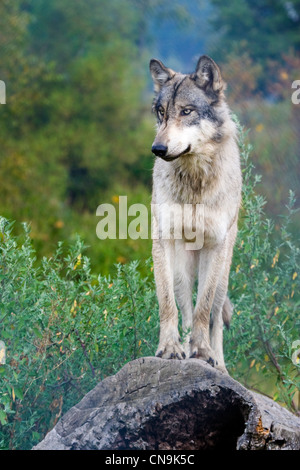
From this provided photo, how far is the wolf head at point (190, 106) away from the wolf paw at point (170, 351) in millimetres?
1298

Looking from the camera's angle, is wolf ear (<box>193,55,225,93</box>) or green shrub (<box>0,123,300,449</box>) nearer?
green shrub (<box>0,123,300,449</box>)

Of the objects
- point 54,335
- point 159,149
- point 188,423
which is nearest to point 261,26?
point 159,149

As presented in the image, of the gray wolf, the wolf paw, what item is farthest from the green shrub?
the wolf paw

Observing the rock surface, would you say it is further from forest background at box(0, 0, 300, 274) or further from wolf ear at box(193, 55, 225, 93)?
forest background at box(0, 0, 300, 274)

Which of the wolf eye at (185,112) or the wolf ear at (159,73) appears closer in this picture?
the wolf eye at (185,112)

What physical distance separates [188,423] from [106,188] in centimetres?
1693

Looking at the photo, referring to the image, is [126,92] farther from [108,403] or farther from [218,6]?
[108,403]

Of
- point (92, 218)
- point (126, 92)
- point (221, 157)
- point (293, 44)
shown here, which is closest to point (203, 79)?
point (221, 157)

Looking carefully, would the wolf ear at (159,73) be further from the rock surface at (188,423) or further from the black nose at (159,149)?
the rock surface at (188,423)

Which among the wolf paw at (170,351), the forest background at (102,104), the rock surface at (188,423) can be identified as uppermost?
the forest background at (102,104)

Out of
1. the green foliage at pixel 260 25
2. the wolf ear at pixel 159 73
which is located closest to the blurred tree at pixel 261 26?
the green foliage at pixel 260 25

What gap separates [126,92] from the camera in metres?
22.8

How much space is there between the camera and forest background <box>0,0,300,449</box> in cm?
529

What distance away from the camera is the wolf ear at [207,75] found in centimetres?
550
